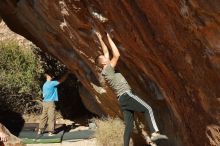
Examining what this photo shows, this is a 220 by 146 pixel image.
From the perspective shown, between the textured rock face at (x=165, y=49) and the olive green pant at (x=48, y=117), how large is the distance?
2975mm

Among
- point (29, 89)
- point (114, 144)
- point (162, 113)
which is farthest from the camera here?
point (29, 89)

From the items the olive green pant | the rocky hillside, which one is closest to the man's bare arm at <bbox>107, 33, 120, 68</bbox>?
the olive green pant

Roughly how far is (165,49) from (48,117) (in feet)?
23.5

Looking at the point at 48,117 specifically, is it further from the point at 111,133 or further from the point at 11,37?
the point at 11,37

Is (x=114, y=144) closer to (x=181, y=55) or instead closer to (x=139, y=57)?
(x=139, y=57)

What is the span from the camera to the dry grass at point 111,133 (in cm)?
1131

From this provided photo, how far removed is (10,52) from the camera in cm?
1634

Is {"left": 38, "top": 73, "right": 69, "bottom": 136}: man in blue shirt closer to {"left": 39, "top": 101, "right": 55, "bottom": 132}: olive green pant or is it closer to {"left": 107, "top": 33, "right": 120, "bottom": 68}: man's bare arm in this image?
{"left": 39, "top": 101, "right": 55, "bottom": 132}: olive green pant

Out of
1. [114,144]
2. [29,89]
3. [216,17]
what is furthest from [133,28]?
[29,89]

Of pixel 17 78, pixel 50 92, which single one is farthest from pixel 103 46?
pixel 17 78

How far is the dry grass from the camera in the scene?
37.1 feet

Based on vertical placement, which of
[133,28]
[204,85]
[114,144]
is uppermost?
[133,28]

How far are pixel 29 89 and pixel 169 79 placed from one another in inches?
368

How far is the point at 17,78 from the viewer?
1562 cm
